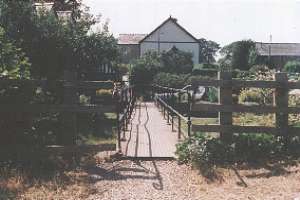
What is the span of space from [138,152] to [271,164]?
265cm

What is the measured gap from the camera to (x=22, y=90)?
899cm

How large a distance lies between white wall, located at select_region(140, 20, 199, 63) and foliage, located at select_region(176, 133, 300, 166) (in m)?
62.2

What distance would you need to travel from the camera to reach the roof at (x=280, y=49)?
86438mm

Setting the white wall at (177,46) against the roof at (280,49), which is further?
the roof at (280,49)

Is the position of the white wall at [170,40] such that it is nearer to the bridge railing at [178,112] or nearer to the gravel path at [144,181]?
the bridge railing at [178,112]

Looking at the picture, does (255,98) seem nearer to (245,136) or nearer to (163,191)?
(245,136)

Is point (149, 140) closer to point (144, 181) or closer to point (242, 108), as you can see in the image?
point (242, 108)

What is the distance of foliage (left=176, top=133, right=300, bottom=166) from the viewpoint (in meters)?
8.72

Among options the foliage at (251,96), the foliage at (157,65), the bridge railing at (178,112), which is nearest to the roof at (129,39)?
the foliage at (157,65)

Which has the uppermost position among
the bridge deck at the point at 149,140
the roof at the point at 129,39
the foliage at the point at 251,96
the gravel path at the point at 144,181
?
the roof at the point at 129,39

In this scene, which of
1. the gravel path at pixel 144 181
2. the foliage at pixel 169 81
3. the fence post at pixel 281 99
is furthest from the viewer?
the foliage at pixel 169 81

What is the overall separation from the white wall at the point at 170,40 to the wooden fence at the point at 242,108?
203 feet

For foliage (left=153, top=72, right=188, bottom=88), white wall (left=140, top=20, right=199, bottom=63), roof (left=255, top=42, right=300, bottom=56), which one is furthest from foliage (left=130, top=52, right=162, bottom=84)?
roof (left=255, top=42, right=300, bottom=56)

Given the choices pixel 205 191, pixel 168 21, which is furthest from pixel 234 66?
pixel 205 191
